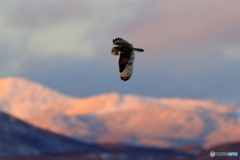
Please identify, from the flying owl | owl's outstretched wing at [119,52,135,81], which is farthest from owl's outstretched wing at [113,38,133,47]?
owl's outstretched wing at [119,52,135,81]

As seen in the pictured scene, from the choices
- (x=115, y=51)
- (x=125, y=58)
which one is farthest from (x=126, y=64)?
(x=115, y=51)

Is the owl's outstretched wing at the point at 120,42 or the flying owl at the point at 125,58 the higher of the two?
the owl's outstretched wing at the point at 120,42

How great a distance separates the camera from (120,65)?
132 feet

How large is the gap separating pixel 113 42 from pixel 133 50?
56.7 inches

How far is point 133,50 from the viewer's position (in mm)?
40250

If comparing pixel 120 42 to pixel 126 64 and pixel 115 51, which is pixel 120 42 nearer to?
pixel 115 51

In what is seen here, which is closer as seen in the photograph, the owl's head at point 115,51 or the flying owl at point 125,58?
the flying owl at point 125,58

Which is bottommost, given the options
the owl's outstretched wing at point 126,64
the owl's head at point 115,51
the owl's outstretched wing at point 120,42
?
the owl's outstretched wing at point 126,64

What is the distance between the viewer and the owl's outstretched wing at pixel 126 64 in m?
40.2

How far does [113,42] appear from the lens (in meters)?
41.0

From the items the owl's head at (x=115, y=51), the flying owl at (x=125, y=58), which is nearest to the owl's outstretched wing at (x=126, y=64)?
the flying owl at (x=125, y=58)

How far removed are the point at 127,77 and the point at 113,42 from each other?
2337 mm

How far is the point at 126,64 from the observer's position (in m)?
40.4

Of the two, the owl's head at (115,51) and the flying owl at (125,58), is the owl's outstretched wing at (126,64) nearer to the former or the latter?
the flying owl at (125,58)
